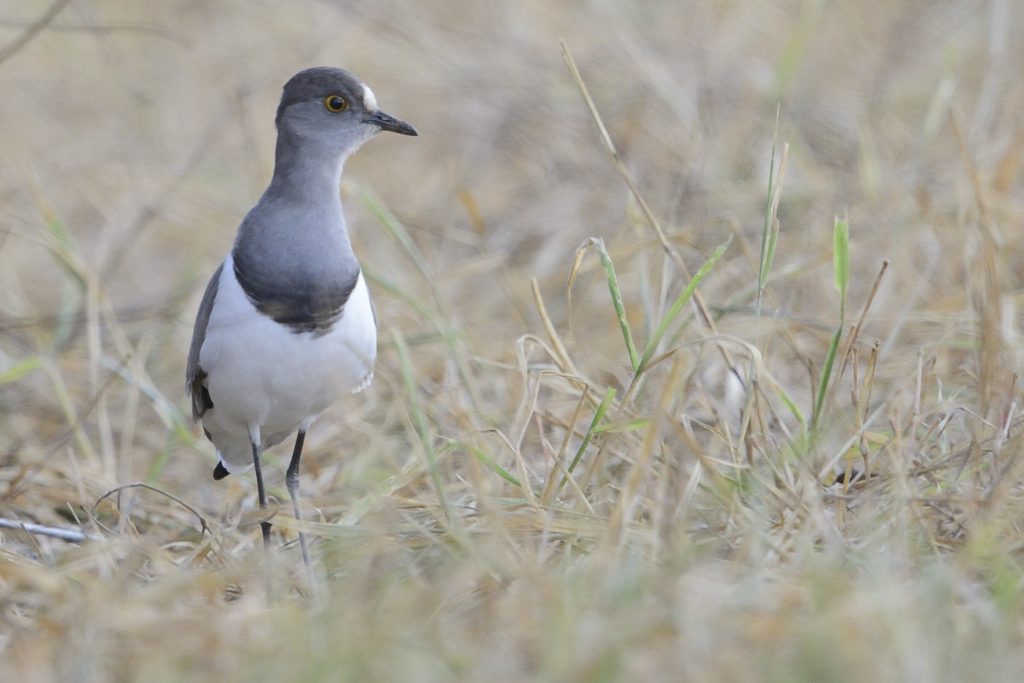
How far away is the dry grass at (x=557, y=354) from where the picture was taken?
258 cm

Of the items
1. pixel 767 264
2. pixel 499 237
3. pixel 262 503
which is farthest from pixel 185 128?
pixel 767 264

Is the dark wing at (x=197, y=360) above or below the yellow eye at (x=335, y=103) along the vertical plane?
below

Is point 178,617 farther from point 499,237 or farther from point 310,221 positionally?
point 499,237

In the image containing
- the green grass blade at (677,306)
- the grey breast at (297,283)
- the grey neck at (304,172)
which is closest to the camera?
the green grass blade at (677,306)

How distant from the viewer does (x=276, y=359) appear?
11.6ft

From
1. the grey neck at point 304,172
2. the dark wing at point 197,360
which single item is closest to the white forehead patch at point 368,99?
the grey neck at point 304,172

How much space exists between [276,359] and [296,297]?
6.5 inches

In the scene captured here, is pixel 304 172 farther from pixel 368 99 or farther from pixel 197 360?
pixel 197 360

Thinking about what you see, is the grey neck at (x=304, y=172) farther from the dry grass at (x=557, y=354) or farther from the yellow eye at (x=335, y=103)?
the dry grass at (x=557, y=354)

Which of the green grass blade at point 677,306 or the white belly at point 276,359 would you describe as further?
the white belly at point 276,359

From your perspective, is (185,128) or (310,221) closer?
(310,221)

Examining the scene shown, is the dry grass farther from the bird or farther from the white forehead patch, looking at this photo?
the white forehead patch

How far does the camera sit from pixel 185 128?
8102 millimetres

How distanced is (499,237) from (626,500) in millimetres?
3393
